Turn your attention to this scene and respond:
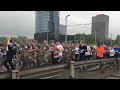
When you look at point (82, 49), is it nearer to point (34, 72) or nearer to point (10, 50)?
point (10, 50)

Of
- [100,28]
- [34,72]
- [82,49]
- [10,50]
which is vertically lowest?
[34,72]

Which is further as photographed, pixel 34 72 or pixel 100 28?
pixel 100 28

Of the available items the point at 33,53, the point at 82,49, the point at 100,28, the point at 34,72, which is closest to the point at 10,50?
the point at 33,53

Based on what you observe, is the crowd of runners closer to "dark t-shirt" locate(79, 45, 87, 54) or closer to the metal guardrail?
"dark t-shirt" locate(79, 45, 87, 54)

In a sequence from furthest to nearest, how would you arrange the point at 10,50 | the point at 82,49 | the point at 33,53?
the point at 82,49
the point at 33,53
the point at 10,50

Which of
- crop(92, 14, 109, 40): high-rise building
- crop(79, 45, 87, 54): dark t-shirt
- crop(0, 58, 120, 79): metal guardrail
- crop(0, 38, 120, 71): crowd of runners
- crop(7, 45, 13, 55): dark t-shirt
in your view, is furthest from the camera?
crop(92, 14, 109, 40): high-rise building

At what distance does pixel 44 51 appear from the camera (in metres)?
13.5

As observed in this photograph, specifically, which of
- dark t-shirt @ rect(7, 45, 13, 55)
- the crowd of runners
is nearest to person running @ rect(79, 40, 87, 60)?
the crowd of runners

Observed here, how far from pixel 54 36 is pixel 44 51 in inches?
566

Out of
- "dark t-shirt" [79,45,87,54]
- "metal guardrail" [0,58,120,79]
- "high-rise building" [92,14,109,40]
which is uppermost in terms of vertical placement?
"high-rise building" [92,14,109,40]

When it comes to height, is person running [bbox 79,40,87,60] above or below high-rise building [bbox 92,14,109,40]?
below

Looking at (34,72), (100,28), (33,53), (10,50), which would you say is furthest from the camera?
(100,28)

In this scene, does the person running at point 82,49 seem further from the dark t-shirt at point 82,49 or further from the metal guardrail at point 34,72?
the metal guardrail at point 34,72
